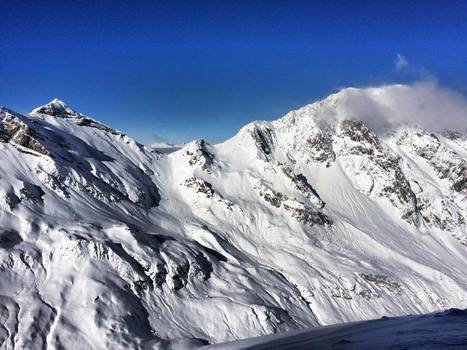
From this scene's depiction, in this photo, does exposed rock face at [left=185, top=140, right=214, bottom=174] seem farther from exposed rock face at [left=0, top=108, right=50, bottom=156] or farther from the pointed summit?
exposed rock face at [left=0, top=108, right=50, bottom=156]

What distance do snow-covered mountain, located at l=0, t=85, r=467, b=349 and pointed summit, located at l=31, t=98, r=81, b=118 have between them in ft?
1.44

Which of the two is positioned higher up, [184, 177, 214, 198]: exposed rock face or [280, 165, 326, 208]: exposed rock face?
[184, 177, 214, 198]: exposed rock face

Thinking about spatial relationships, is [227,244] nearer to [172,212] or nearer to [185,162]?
[172,212]

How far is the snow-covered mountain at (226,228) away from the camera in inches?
2352

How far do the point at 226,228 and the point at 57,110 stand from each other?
177 ft

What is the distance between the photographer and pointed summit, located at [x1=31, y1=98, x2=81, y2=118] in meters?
110

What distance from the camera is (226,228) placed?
99.0m

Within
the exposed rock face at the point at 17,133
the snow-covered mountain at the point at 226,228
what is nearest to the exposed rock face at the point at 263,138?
the snow-covered mountain at the point at 226,228

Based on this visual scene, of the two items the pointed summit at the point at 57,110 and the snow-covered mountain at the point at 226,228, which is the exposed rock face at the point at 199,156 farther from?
the pointed summit at the point at 57,110

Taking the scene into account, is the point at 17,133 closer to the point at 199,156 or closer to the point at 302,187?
the point at 199,156

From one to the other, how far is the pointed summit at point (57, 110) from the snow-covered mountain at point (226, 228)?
0.44 meters

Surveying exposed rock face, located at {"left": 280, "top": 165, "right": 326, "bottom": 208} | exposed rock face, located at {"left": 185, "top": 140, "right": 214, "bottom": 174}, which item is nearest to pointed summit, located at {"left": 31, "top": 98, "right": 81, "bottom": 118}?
exposed rock face, located at {"left": 185, "top": 140, "right": 214, "bottom": 174}

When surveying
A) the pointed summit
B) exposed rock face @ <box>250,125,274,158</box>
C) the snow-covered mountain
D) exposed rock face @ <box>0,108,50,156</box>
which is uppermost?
the pointed summit

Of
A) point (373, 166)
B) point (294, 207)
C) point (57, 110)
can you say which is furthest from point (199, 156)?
point (373, 166)
